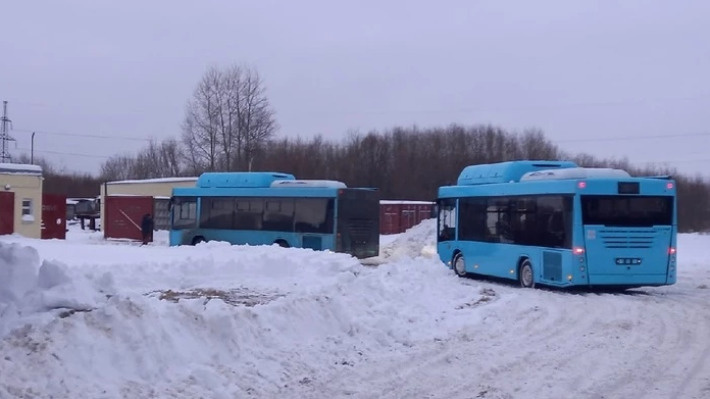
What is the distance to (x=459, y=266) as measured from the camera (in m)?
27.7

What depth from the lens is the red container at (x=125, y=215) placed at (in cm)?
5094

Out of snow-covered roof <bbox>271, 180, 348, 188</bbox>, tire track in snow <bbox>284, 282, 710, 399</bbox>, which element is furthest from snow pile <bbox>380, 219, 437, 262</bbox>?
tire track in snow <bbox>284, 282, 710, 399</bbox>

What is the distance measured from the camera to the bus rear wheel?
2299 cm

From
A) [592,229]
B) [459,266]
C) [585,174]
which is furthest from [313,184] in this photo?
[592,229]

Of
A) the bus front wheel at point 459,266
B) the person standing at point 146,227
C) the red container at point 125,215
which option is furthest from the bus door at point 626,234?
the red container at point 125,215

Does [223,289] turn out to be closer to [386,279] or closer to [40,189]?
[386,279]

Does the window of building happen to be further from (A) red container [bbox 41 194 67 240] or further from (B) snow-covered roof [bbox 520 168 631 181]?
(B) snow-covered roof [bbox 520 168 631 181]

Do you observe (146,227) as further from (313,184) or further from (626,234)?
(626,234)

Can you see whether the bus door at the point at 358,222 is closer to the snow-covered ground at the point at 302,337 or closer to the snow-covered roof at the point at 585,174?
the snow-covered roof at the point at 585,174

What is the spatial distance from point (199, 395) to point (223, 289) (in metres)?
6.38

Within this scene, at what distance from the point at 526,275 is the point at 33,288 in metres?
15.8

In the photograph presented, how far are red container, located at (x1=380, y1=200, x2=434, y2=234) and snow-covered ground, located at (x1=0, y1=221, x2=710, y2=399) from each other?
144 ft

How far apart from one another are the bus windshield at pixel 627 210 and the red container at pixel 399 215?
40.5 m

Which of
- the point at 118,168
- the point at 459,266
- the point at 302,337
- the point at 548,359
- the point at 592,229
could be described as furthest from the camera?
the point at 118,168
